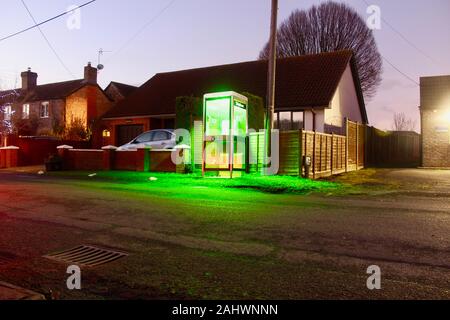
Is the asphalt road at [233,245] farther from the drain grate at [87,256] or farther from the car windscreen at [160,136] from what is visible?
the car windscreen at [160,136]

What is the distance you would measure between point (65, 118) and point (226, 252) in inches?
1460

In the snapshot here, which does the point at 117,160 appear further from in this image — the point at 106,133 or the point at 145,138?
the point at 106,133

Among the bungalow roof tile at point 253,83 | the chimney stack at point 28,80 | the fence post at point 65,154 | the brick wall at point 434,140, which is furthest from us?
the chimney stack at point 28,80

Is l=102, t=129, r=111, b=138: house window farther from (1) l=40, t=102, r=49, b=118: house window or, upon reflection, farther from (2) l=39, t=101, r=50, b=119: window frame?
(1) l=40, t=102, r=49, b=118: house window

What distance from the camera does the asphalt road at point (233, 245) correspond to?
4.19m

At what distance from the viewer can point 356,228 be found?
6891 millimetres

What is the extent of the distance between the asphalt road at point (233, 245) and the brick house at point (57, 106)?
100 ft

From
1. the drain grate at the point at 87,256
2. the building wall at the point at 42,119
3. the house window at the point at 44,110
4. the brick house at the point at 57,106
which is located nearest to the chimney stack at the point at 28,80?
the brick house at the point at 57,106

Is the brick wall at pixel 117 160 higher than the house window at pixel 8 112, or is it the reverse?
the house window at pixel 8 112

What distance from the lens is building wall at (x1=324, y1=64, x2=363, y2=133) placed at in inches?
917

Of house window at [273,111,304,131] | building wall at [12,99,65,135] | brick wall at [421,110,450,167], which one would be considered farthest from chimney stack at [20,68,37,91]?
brick wall at [421,110,450,167]

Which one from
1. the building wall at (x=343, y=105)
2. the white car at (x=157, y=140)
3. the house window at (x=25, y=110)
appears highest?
the house window at (x=25, y=110)

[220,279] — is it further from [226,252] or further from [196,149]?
[196,149]

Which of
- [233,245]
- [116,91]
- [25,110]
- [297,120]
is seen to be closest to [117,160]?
[297,120]
